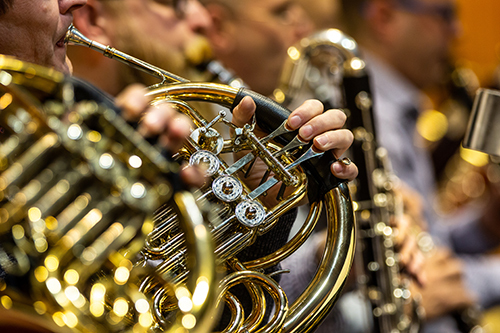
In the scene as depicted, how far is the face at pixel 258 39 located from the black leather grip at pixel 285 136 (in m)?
0.85

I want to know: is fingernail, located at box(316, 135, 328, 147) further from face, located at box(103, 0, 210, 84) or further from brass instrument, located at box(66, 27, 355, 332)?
face, located at box(103, 0, 210, 84)

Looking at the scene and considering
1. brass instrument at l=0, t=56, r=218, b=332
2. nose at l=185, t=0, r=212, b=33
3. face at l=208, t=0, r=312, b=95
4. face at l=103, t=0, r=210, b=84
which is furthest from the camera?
face at l=208, t=0, r=312, b=95

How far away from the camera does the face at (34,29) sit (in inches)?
25.9

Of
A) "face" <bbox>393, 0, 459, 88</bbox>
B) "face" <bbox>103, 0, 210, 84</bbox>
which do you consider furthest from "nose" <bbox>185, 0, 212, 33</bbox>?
"face" <bbox>393, 0, 459, 88</bbox>

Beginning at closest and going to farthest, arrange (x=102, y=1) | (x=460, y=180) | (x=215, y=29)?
1. (x=102, y=1)
2. (x=215, y=29)
3. (x=460, y=180)

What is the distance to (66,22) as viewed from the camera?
0.72m

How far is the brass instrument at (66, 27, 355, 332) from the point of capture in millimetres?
658

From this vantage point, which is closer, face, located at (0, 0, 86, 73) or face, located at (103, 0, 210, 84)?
face, located at (0, 0, 86, 73)

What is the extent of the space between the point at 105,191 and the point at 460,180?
247cm

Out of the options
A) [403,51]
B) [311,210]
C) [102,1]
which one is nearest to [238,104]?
[311,210]

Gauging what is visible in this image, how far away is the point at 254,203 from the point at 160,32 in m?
0.63

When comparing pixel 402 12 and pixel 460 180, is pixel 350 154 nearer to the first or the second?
pixel 402 12

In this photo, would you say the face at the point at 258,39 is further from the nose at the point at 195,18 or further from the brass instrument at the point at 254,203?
the brass instrument at the point at 254,203

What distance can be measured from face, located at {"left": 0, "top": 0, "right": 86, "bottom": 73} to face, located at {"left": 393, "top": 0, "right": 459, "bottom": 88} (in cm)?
179
